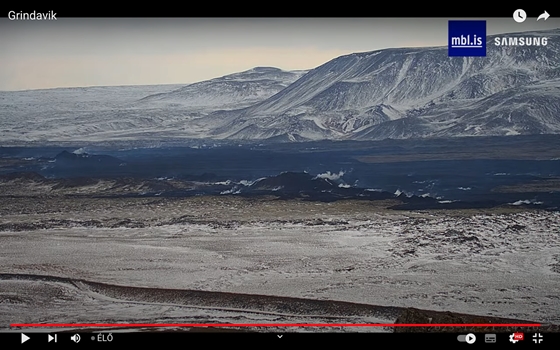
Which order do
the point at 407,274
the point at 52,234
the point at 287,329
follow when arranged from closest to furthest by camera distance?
the point at 287,329
the point at 407,274
the point at 52,234

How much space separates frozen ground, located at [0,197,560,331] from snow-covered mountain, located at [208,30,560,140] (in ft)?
2.47

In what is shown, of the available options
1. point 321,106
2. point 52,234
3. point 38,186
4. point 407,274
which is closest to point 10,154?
point 38,186

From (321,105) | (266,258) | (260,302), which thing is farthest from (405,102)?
(260,302)

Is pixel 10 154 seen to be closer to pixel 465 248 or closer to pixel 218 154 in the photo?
pixel 218 154

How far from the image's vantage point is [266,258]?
18.9ft

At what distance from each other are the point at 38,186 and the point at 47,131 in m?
0.54

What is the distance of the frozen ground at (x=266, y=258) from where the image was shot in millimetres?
5473

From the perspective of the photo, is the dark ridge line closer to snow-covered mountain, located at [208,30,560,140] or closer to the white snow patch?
the white snow patch

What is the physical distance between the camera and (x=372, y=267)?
18.7ft
